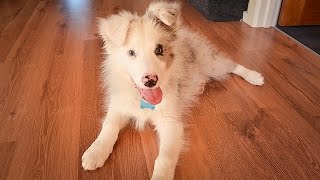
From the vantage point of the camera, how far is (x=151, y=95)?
55.5 inches

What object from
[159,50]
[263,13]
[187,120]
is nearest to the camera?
[159,50]

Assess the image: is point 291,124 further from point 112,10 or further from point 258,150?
point 112,10

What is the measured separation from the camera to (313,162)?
1.35 meters

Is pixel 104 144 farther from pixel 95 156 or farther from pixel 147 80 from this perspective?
pixel 147 80

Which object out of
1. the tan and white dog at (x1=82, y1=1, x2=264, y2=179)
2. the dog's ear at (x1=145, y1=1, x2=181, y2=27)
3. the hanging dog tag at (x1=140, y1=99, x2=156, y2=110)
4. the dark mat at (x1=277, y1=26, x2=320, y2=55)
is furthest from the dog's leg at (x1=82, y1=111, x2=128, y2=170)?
the dark mat at (x1=277, y1=26, x2=320, y2=55)

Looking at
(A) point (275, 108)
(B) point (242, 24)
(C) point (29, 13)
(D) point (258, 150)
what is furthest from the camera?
(C) point (29, 13)

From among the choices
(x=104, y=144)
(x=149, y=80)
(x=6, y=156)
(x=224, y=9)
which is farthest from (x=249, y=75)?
(x=6, y=156)

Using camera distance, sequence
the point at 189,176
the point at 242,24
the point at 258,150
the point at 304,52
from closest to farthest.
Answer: the point at 189,176 → the point at 258,150 → the point at 304,52 → the point at 242,24

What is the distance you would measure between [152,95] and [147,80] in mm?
156

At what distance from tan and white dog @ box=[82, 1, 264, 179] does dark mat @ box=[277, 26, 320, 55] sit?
1.53m

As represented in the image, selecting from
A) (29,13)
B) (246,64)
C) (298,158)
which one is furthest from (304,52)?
(29,13)

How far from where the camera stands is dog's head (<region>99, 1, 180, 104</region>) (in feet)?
4.29

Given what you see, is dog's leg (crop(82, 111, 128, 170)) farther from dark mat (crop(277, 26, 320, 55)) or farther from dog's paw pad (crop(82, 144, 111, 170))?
dark mat (crop(277, 26, 320, 55))

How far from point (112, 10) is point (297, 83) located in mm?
2390
